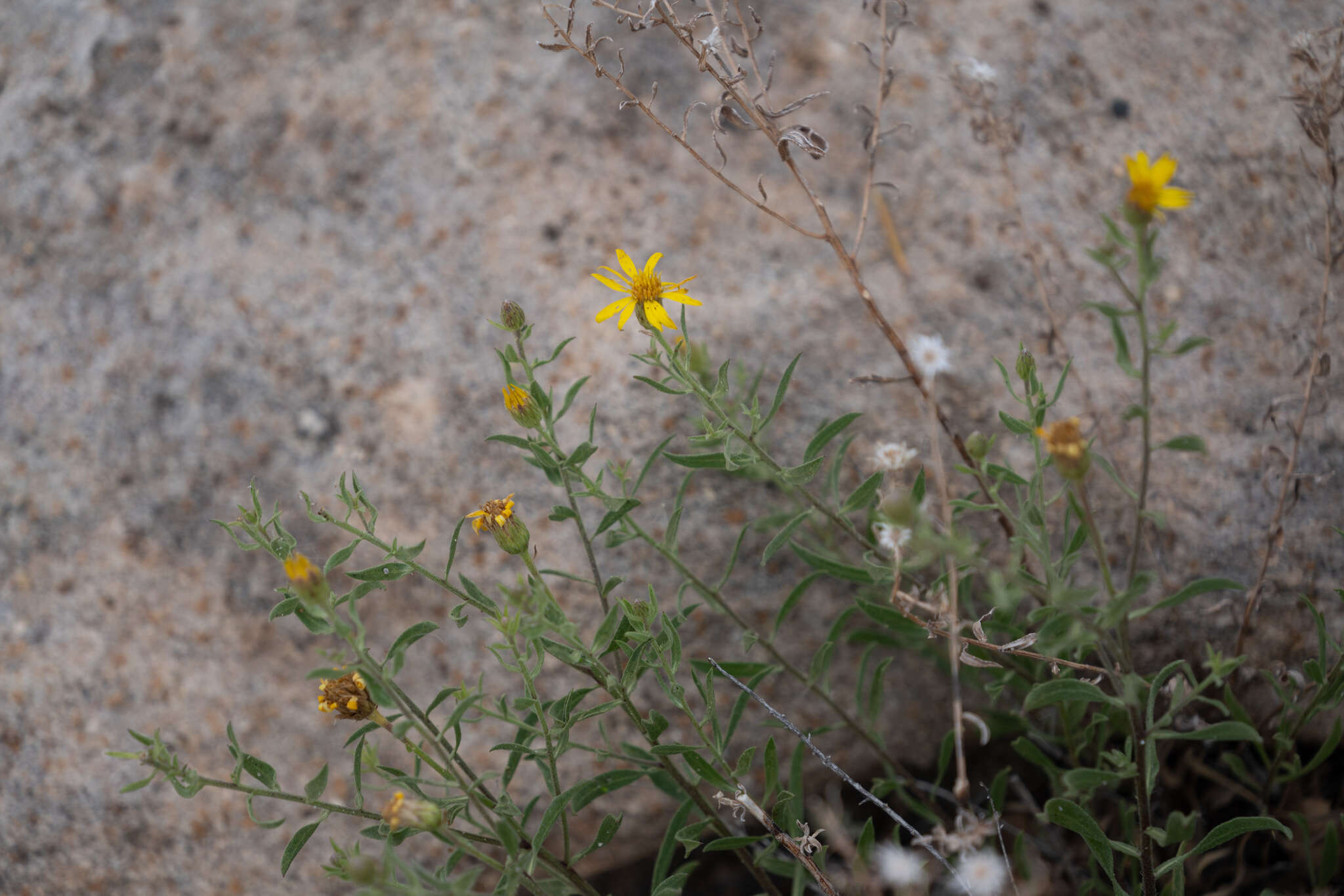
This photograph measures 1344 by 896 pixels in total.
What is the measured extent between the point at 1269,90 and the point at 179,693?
3001 mm

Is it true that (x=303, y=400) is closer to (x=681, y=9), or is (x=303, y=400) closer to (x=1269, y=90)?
(x=681, y=9)

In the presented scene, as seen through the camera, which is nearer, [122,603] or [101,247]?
[122,603]

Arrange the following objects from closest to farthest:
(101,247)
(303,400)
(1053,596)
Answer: (1053,596), (303,400), (101,247)

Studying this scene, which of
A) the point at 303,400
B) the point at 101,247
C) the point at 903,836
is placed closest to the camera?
the point at 903,836

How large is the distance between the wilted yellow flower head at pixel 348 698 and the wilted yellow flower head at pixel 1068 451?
1057 millimetres

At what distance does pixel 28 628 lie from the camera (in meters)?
2.18

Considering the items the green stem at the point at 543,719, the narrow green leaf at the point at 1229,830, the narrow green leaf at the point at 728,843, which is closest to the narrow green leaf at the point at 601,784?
the green stem at the point at 543,719

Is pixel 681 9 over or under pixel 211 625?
over

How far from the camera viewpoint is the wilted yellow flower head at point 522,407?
4.89 feet

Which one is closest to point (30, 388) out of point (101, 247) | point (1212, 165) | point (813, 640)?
point (101, 247)

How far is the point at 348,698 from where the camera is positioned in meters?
1.45

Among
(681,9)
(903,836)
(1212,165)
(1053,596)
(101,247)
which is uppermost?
(681,9)

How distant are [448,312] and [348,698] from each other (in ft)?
3.49

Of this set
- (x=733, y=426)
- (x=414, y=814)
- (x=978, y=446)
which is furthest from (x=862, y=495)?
(x=414, y=814)
